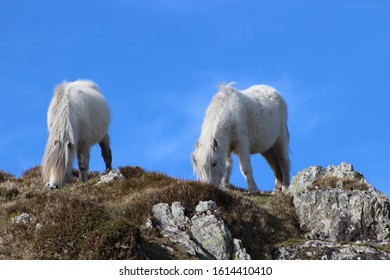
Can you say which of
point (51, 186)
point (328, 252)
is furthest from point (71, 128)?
point (328, 252)

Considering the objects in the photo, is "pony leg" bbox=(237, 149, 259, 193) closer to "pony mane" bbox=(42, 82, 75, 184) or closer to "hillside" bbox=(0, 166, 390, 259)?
"hillside" bbox=(0, 166, 390, 259)

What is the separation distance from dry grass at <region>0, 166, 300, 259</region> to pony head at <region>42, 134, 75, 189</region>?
375mm

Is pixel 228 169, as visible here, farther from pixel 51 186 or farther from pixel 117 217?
pixel 117 217

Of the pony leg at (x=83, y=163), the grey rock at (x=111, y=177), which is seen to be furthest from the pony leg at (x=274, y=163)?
the grey rock at (x=111, y=177)

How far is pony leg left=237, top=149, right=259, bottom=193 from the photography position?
2009cm

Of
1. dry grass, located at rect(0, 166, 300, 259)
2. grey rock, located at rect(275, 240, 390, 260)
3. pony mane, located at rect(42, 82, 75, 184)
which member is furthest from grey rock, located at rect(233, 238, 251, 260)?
pony mane, located at rect(42, 82, 75, 184)

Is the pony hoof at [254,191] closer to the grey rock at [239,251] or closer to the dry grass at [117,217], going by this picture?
the dry grass at [117,217]

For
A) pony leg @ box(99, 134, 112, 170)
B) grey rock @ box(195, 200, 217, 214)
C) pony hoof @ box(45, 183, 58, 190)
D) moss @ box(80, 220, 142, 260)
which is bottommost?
moss @ box(80, 220, 142, 260)

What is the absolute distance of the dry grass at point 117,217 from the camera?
12.2 m

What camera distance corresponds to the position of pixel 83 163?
1970cm

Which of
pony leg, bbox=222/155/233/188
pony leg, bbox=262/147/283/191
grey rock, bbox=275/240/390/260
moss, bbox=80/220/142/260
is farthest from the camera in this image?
pony leg, bbox=262/147/283/191

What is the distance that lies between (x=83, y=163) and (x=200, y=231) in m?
6.68

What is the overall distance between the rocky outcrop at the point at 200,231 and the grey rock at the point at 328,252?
141cm

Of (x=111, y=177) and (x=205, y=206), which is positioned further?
(x=111, y=177)
